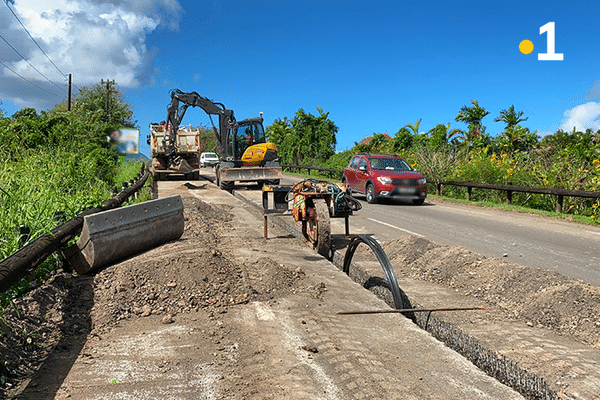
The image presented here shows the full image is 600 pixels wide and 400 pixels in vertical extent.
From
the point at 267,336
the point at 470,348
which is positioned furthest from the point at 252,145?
the point at 470,348

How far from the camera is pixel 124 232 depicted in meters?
6.93

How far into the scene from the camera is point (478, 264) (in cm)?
650

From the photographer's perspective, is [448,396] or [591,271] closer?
[448,396]

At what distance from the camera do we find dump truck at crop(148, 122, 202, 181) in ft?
88.0

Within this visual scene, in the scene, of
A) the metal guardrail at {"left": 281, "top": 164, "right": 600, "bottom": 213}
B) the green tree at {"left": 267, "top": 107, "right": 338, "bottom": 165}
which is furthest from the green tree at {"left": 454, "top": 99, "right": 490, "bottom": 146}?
the metal guardrail at {"left": 281, "top": 164, "right": 600, "bottom": 213}

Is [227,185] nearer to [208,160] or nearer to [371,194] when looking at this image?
[371,194]

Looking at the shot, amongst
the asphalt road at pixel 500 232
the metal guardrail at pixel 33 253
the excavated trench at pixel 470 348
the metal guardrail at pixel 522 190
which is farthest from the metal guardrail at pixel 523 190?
the metal guardrail at pixel 33 253

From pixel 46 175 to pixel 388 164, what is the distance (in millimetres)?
11374

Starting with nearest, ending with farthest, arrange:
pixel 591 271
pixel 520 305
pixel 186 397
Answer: pixel 186 397 < pixel 520 305 < pixel 591 271

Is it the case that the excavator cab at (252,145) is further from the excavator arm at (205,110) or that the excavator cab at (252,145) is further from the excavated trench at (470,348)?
the excavated trench at (470,348)

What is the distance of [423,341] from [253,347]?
1.51 meters

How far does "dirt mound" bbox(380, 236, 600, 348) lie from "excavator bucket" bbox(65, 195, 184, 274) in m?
3.69

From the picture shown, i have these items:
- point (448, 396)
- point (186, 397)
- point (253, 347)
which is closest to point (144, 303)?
point (253, 347)

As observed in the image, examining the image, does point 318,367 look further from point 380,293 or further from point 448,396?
point 380,293
